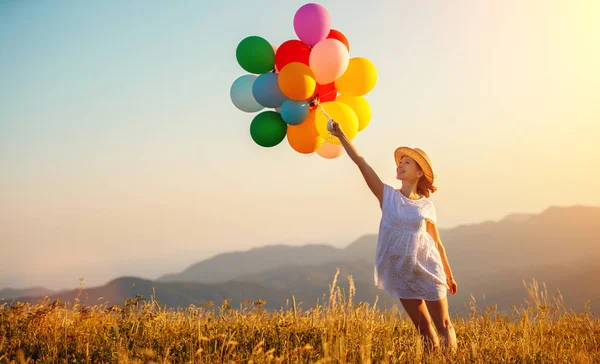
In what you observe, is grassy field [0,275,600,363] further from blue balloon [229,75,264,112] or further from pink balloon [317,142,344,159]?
blue balloon [229,75,264,112]

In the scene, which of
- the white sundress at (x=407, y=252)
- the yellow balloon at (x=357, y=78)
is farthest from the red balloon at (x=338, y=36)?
the white sundress at (x=407, y=252)

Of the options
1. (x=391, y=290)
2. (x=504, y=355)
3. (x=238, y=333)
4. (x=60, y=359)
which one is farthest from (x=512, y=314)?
(x=60, y=359)

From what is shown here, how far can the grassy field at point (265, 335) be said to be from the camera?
4.48 m

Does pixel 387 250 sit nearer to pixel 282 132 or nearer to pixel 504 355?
pixel 504 355

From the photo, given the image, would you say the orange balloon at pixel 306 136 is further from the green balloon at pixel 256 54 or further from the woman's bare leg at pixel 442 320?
the woman's bare leg at pixel 442 320

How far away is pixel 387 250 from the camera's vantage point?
15.9 ft

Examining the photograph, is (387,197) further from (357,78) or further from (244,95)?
(244,95)

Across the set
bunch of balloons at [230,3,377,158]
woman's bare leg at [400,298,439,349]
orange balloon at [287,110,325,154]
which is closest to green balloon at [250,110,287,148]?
bunch of balloons at [230,3,377,158]

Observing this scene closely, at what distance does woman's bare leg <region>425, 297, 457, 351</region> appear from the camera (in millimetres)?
4770

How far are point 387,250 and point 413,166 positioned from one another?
2.82ft

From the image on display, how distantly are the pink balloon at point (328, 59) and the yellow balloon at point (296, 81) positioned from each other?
119 mm

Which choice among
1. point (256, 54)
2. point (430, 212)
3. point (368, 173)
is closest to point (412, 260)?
point (430, 212)

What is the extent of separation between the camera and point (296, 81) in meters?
5.52

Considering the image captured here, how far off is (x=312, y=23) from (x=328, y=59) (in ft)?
1.95
